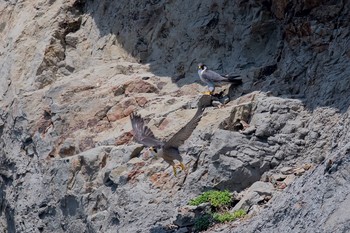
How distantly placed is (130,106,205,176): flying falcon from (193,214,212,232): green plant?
3.88 ft

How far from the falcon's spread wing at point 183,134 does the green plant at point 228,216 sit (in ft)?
4.72

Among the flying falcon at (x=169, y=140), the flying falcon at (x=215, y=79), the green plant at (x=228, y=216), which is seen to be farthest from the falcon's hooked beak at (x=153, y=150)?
the green plant at (x=228, y=216)

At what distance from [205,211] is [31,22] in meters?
7.23

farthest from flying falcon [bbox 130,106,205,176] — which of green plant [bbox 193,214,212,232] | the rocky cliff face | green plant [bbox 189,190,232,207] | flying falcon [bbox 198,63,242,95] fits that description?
green plant [bbox 193,214,212,232]

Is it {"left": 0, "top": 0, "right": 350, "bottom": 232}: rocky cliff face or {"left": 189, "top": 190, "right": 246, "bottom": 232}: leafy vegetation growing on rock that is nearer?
{"left": 189, "top": 190, "right": 246, "bottom": 232}: leafy vegetation growing on rock

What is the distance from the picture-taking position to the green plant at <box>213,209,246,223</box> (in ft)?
45.8

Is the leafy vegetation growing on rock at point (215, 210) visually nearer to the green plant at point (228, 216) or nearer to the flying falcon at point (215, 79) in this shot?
the green plant at point (228, 216)

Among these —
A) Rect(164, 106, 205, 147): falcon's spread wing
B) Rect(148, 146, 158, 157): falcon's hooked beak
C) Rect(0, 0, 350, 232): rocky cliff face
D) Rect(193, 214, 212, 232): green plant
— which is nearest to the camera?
Rect(193, 214, 212, 232): green plant

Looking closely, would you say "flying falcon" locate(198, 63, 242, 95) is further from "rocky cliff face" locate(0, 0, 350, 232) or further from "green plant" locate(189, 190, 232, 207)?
"green plant" locate(189, 190, 232, 207)

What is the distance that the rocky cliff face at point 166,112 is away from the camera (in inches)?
565

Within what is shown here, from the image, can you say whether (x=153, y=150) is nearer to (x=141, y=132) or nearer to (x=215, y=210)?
(x=141, y=132)

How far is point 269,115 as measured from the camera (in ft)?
49.2

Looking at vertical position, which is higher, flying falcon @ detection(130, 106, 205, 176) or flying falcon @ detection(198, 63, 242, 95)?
flying falcon @ detection(198, 63, 242, 95)

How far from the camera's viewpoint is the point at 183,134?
1512 centimetres
